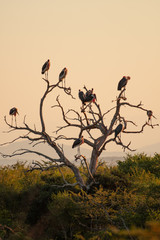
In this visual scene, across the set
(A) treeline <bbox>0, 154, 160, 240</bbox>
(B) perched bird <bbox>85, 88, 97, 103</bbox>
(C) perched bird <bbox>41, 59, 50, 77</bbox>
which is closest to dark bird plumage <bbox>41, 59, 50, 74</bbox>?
(C) perched bird <bbox>41, 59, 50, 77</bbox>

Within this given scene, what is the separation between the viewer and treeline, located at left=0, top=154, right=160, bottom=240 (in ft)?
36.7

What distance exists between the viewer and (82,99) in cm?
1756

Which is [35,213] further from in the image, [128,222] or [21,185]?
[128,222]

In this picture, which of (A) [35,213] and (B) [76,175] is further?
(B) [76,175]

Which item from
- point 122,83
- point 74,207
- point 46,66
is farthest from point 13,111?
point 74,207

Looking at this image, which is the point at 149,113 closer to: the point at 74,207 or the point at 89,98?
the point at 89,98

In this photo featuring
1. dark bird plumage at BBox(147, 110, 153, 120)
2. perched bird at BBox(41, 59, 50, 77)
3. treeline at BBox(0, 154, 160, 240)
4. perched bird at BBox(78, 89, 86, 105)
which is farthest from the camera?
dark bird plumage at BBox(147, 110, 153, 120)

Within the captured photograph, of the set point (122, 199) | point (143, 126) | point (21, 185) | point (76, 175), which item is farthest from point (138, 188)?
point (21, 185)

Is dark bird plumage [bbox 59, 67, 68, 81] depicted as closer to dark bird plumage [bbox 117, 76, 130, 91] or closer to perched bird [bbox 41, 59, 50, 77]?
perched bird [bbox 41, 59, 50, 77]

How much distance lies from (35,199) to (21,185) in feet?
7.18

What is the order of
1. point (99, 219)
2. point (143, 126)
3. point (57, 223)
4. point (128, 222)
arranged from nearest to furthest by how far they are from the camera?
point (128, 222), point (99, 219), point (57, 223), point (143, 126)

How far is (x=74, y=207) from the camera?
12648 mm

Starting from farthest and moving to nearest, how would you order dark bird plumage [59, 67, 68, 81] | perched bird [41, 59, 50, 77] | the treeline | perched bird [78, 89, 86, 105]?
perched bird [78, 89, 86, 105] < perched bird [41, 59, 50, 77] < dark bird plumage [59, 67, 68, 81] < the treeline

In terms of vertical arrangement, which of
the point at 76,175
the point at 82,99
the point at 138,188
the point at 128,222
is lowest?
the point at 128,222
